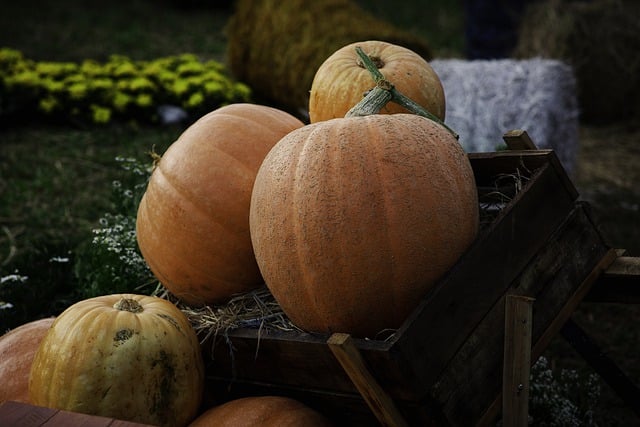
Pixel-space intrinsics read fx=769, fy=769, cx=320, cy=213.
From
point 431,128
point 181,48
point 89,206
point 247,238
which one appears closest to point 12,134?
point 89,206

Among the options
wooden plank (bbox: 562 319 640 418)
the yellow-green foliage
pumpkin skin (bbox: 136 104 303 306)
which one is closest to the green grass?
the yellow-green foliage

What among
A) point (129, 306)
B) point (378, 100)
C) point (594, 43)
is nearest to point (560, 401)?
point (378, 100)

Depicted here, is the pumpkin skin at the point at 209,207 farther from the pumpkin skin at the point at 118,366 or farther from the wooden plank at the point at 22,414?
the wooden plank at the point at 22,414

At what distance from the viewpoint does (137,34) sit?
33.8 feet

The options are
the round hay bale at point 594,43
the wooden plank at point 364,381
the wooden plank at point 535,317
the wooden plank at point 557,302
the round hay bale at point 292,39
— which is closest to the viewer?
the wooden plank at point 364,381

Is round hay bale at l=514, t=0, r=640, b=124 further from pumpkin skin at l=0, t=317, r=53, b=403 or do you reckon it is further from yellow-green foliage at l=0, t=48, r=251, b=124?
pumpkin skin at l=0, t=317, r=53, b=403

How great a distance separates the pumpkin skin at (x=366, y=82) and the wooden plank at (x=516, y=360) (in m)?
0.74

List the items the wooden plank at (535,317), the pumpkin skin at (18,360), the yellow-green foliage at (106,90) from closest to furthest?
1. the wooden plank at (535,317)
2. the pumpkin skin at (18,360)
3. the yellow-green foliage at (106,90)

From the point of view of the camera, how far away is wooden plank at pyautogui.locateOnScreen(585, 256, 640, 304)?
90.4 inches

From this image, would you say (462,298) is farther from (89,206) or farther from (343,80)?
(89,206)

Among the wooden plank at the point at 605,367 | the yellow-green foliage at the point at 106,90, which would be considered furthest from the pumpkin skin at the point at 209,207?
the yellow-green foliage at the point at 106,90

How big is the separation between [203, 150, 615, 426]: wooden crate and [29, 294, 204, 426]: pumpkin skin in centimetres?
17

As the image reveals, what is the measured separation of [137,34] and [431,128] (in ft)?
29.7

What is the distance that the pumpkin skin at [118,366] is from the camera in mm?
1893
